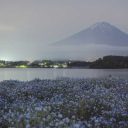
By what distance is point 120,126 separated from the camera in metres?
9.73

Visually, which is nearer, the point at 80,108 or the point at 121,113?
the point at 121,113

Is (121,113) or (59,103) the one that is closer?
(121,113)

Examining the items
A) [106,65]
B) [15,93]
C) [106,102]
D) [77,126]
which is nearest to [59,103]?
[106,102]

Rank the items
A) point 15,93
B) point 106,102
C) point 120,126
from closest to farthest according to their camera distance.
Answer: point 120,126, point 106,102, point 15,93

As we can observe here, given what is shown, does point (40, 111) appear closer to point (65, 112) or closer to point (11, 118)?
point (11, 118)

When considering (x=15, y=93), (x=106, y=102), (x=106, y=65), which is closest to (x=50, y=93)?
(x=15, y=93)

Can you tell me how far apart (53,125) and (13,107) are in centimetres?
403

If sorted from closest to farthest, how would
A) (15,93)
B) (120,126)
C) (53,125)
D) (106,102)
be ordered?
(53,125)
(120,126)
(106,102)
(15,93)

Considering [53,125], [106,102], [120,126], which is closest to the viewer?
[53,125]

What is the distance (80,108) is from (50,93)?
5.59m

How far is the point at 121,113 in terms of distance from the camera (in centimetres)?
1131

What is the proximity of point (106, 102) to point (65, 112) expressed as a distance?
6.84ft

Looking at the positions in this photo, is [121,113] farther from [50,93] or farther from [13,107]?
[50,93]

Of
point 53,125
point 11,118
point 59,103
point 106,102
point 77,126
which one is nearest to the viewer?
point 77,126
